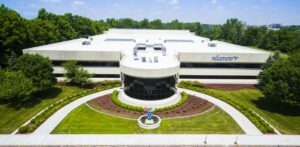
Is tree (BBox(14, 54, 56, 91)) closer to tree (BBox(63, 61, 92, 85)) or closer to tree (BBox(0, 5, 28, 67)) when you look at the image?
tree (BBox(63, 61, 92, 85))

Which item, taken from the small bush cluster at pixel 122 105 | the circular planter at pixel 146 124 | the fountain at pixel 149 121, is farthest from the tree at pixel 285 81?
the small bush cluster at pixel 122 105

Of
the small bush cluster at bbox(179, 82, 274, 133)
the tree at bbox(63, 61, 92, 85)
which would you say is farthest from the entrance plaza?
the tree at bbox(63, 61, 92, 85)

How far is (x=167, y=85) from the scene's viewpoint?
3947 cm

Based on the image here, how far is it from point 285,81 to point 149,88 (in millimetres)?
24346

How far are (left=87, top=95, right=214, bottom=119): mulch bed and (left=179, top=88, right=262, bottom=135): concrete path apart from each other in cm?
203

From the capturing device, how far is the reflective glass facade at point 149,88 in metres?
37.9

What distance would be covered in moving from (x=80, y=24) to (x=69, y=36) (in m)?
28.4

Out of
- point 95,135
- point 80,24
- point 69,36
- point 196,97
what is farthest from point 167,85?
point 80,24

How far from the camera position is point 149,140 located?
1051 inches

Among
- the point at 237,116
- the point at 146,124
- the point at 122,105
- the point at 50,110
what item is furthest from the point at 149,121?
the point at 50,110

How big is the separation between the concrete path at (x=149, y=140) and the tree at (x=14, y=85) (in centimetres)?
889

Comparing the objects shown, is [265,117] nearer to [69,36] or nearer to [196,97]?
[196,97]

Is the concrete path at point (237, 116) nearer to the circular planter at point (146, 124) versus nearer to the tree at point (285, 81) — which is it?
the tree at point (285, 81)

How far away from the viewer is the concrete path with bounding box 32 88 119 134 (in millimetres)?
28711
